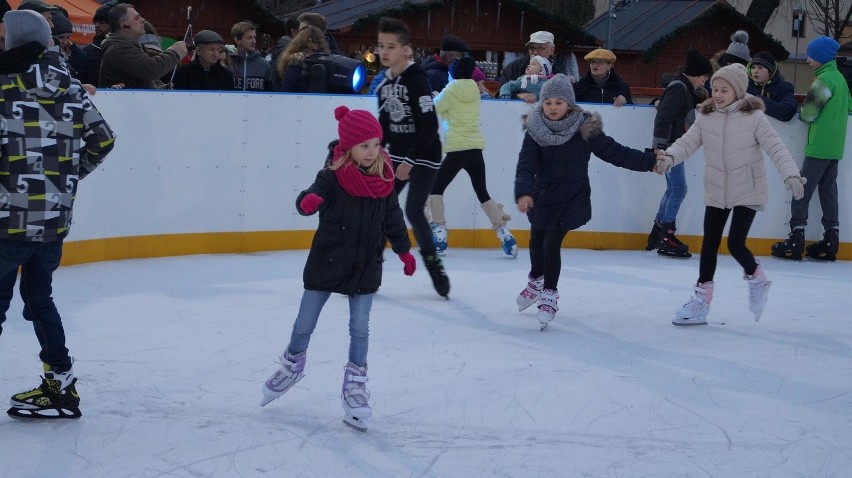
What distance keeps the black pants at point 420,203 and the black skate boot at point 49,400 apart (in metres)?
2.87

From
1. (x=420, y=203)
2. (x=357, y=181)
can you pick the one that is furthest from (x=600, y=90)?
(x=357, y=181)

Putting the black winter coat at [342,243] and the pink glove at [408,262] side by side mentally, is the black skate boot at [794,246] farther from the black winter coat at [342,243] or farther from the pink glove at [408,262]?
the black winter coat at [342,243]

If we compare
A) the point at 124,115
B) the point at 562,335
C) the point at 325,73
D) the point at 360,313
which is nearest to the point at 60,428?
the point at 360,313

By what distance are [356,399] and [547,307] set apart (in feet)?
6.70

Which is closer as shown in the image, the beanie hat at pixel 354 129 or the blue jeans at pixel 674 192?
the beanie hat at pixel 354 129

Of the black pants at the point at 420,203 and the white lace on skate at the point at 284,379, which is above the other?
the black pants at the point at 420,203

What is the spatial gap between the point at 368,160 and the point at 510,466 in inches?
46.4

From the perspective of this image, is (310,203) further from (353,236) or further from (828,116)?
(828,116)

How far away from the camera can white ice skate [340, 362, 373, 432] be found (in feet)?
13.6

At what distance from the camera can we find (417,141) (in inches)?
257

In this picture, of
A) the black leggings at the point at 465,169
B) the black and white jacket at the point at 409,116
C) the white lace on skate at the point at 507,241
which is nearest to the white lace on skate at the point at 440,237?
the black leggings at the point at 465,169

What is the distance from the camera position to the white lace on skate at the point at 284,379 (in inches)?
171

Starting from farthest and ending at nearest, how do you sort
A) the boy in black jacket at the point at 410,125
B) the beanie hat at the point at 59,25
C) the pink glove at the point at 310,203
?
the beanie hat at the point at 59,25
the boy in black jacket at the point at 410,125
the pink glove at the point at 310,203

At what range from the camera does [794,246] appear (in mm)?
9078
